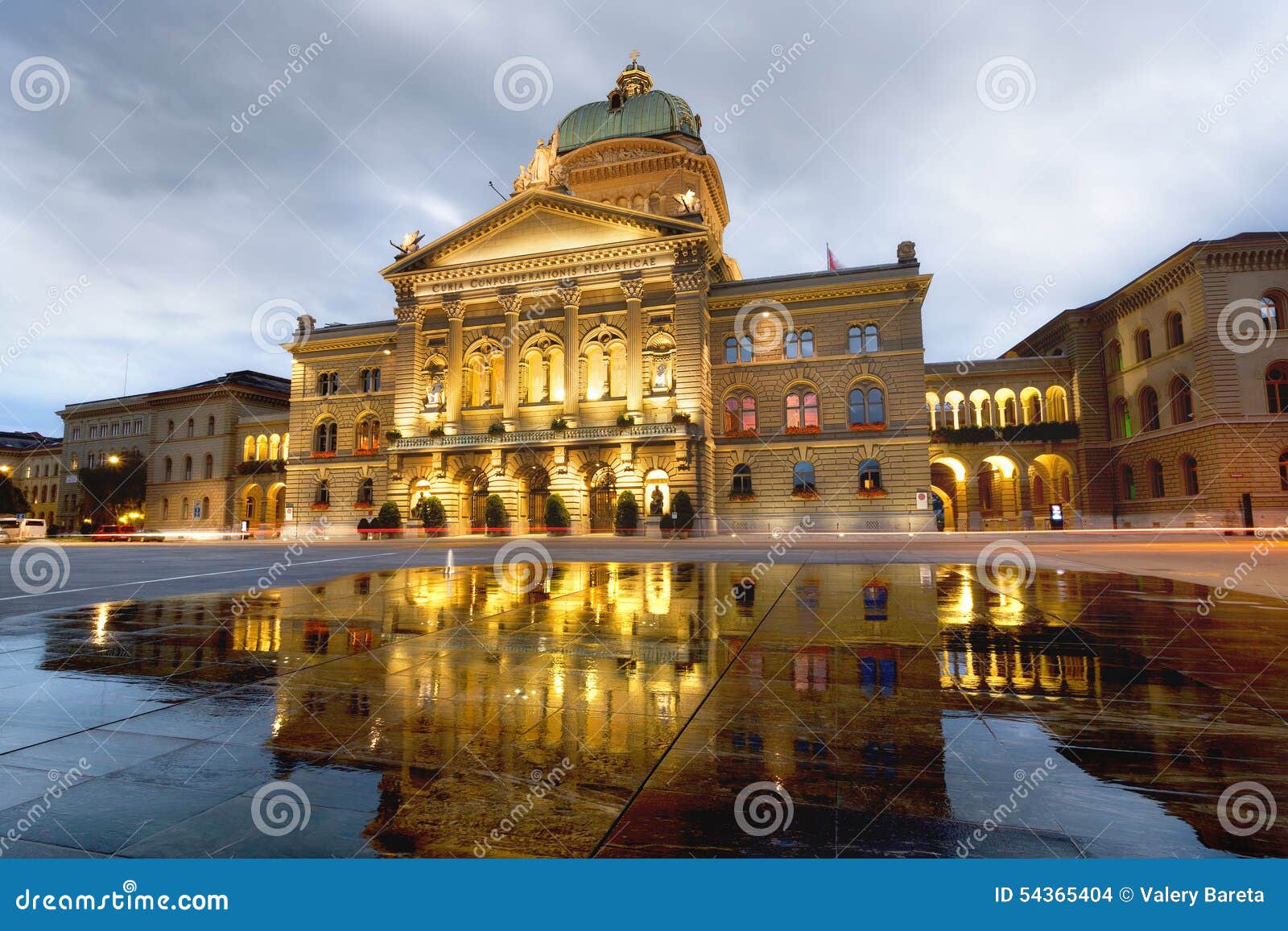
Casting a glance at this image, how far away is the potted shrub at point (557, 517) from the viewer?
34188 millimetres

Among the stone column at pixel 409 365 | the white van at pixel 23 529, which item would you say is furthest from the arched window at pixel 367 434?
the white van at pixel 23 529

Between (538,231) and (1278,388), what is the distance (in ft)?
127

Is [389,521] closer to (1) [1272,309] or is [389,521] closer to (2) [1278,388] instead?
(2) [1278,388]

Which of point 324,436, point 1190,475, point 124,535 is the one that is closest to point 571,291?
point 324,436

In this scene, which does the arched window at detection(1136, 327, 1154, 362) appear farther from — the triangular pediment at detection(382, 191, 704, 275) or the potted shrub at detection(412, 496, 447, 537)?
the potted shrub at detection(412, 496, 447, 537)

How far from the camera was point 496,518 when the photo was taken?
35.1 m

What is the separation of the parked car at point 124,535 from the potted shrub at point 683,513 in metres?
33.4

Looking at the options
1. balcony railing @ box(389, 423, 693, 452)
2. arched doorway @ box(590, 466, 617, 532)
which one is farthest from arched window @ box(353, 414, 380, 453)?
arched doorway @ box(590, 466, 617, 532)

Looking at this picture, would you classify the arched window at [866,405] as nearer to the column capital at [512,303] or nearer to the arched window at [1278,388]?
the arched window at [1278,388]

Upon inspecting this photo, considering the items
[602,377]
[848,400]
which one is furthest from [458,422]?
[848,400]

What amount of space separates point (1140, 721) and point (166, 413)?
2799 inches

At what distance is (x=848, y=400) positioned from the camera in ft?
121

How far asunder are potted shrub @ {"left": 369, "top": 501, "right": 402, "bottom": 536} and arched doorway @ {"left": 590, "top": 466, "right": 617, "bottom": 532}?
10796mm

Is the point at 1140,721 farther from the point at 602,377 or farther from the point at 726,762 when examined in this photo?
the point at 602,377
